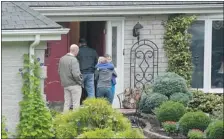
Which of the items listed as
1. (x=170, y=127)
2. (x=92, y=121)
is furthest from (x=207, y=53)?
(x=92, y=121)

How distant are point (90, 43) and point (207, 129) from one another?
629 centimetres

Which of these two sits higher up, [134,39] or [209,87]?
[134,39]

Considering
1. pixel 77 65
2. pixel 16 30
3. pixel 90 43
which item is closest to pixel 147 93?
pixel 77 65

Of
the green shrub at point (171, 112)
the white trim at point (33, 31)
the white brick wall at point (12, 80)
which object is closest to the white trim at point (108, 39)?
the green shrub at point (171, 112)

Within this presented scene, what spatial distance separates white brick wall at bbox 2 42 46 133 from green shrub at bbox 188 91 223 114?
453cm

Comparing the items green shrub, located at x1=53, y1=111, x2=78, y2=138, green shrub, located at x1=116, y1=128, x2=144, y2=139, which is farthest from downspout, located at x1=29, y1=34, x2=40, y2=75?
green shrub, located at x1=116, y1=128, x2=144, y2=139

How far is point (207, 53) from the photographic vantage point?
18.2m

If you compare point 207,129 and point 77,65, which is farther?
point 77,65

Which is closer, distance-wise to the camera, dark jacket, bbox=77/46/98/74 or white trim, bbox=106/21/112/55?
dark jacket, bbox=77/46/98/74

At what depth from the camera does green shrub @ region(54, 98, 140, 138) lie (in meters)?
12.1

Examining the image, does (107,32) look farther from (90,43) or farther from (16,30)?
(16,30)

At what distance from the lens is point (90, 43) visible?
18812mm

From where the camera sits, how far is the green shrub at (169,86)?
15805 millimetres

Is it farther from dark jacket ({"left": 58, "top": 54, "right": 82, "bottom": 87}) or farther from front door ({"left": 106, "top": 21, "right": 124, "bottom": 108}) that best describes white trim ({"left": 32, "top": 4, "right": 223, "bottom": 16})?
dark jacket ({"left": 58, "top": 54, "right": 82, "bottom": 87})
